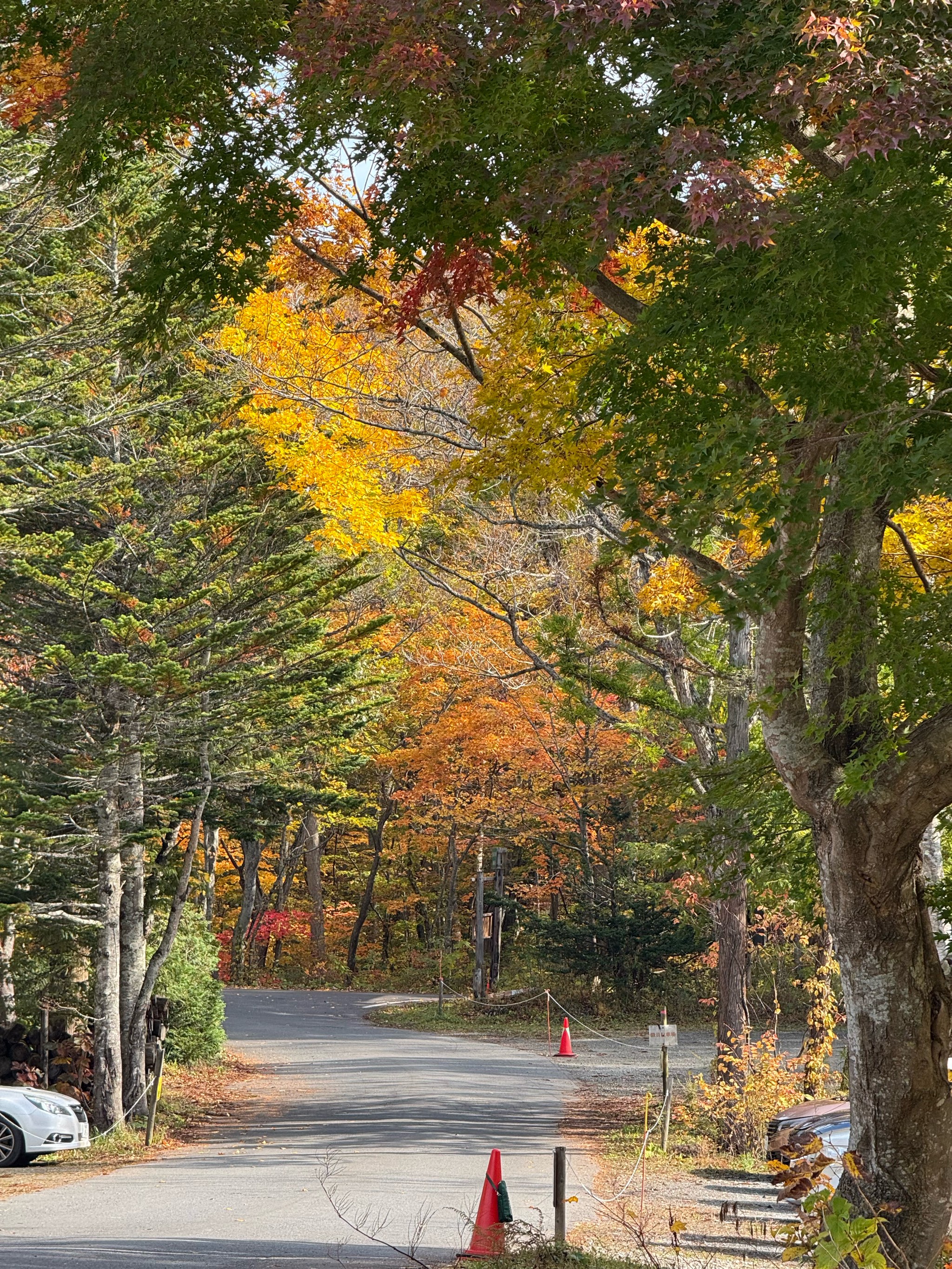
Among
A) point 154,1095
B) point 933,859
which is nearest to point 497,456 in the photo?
point 933,859

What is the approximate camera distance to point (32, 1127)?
13.8 metres

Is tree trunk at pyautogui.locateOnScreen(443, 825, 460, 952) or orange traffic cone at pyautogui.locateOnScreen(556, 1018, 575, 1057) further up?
tree trunk at pyautogui.locateOnScreen(443, 825, 460, 952)

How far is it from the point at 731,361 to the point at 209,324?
33.2 ft

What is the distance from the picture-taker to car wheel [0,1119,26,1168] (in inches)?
544

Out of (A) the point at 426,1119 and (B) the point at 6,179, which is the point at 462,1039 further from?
(B) the point at 6,179

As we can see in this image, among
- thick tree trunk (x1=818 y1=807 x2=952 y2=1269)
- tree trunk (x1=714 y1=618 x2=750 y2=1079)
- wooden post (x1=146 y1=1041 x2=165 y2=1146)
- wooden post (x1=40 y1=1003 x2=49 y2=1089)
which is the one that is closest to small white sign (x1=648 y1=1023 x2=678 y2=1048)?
tree trunk (x1=714 y1=618 x2=750 y2=1079)

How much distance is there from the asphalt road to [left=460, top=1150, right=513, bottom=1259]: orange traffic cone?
698 mm

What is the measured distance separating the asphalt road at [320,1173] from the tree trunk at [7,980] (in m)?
3.63

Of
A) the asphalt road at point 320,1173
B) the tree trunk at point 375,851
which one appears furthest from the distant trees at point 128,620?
the tree trunk at point 375,851

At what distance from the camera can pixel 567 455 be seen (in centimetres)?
812

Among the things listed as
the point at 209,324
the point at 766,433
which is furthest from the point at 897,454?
the point at 209,324

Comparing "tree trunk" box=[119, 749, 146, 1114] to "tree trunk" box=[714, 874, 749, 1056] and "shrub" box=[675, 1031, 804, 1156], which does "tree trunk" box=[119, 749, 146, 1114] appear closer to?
"shrub" box=[675, 1031, 804, 1156]

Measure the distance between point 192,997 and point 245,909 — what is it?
21942 mm

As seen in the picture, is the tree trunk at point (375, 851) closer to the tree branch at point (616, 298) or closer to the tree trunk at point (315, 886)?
the tree trunk at point (315, 886)
